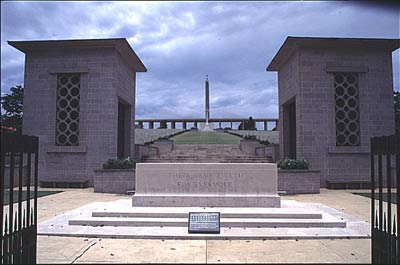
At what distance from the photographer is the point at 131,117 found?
22.2 metres

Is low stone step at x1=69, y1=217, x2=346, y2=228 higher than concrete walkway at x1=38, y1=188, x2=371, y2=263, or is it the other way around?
low stone step at x1=69, y1=217, x2=346, y2=228

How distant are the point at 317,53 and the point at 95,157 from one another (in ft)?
43.1

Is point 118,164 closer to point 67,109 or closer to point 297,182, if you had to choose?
point 67,109

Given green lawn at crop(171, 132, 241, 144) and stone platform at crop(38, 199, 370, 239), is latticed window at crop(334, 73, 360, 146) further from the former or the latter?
green lawn at crop(171, 132, 241, 144)

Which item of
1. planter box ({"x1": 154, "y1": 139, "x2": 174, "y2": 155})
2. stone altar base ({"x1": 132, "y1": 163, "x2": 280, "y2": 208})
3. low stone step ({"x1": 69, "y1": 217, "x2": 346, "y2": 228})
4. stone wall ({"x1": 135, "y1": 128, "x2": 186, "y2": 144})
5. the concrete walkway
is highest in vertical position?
stone wall ({"x1": 135, "y1": 128, "x2": 186, "y2": 144})

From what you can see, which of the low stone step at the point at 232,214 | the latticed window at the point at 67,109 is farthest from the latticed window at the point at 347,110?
the latticed window at the point at 67,109

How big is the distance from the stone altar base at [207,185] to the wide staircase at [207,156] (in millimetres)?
10977

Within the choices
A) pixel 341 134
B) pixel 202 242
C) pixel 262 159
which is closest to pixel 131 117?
pixel 262 159

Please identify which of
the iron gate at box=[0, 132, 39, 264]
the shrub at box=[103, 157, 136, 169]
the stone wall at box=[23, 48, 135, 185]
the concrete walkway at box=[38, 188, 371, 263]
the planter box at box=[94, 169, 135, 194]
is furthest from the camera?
the stone wall at box=[23, 48, 135, 185]

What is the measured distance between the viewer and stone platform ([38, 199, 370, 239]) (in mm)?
7031

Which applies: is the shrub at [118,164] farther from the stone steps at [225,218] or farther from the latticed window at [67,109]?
the stone steps at [225,218]

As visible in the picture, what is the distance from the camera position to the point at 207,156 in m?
21.9

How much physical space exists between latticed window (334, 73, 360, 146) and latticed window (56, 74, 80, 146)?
46.7 ft

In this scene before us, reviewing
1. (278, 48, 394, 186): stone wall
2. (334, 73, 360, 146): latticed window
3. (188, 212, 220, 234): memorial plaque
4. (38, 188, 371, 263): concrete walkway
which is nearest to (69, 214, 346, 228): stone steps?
(188, 212, 220, 234): memorial plaque
